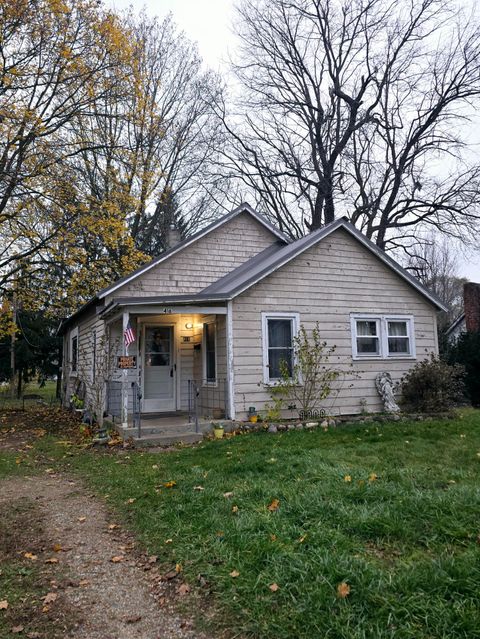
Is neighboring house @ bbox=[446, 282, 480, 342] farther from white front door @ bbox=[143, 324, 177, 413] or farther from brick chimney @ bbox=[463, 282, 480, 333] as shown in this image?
white front door @ bbox=[143, 324, 177, 413]

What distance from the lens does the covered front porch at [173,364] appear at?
11.0 metres

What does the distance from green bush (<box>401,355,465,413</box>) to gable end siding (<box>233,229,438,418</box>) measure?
0.71 m

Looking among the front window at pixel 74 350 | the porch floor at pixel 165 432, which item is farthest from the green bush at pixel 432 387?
the front window at pixel 74 350

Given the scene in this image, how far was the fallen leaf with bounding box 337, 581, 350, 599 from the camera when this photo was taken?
306cm

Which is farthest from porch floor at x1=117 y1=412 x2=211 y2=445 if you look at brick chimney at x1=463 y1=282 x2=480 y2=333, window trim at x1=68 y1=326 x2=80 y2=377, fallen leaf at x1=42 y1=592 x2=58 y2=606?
brick chimney at x1=463 y1=282 x2=480 y2=333

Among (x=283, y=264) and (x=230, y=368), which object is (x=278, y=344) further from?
(x=283, y=264)

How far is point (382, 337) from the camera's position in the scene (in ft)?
41.2

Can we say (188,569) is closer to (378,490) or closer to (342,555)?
(342,555)

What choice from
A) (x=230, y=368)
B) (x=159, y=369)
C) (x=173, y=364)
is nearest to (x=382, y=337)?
(x=230, y=368)

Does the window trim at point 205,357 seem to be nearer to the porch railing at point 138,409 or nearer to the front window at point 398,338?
the porch railing at point 138,409

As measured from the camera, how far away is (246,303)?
11.0 metres

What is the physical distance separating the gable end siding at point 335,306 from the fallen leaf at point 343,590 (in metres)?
7.52

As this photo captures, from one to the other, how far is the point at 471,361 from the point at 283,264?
8739 millimetres

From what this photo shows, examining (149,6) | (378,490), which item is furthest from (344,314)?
(149,6)
